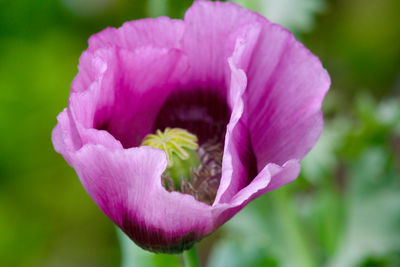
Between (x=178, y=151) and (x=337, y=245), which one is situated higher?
(x=178, y=151)

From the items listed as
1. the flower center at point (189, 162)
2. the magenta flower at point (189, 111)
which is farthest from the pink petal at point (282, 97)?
the flower center at point (189, 162)

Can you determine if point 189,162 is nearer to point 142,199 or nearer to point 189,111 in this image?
point 189,111

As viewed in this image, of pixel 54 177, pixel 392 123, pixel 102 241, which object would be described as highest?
pixel 392 123

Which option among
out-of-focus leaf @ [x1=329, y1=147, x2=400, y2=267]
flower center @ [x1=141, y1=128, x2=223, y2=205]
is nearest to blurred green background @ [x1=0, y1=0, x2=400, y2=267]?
out-of-focus leaf @ [x1=329, y1=147, x2=400, y2=267]

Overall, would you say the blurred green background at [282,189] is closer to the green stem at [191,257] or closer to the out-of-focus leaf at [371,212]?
the out-of-focus leaf at [371,212]

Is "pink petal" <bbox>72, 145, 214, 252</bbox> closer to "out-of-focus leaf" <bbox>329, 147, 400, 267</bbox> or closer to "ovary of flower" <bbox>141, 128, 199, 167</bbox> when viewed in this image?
"ovary of flower" <bbox>141, 128, 199, 167</bbox>

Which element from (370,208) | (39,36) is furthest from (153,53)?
(39,36)

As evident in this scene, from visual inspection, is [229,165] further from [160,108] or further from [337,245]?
[337,245]
